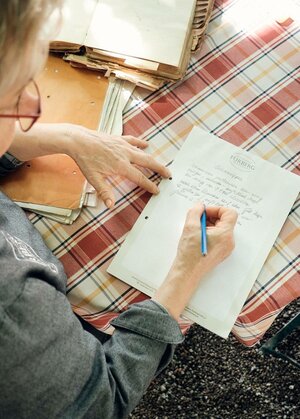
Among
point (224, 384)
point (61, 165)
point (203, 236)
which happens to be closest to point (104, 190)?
point (61, 165)

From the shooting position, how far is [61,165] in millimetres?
1173

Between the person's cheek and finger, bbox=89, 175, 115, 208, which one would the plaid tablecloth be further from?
the person's cheek

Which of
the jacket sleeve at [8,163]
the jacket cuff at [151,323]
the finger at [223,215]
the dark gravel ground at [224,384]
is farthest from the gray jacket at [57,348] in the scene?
the dark gravel ground at [224,384]

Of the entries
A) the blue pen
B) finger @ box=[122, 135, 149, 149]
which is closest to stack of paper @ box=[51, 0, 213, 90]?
finger @ box=[122, 135, 149, 149]

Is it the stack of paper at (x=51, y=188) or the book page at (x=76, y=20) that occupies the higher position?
the book page at (x=76, y=20)

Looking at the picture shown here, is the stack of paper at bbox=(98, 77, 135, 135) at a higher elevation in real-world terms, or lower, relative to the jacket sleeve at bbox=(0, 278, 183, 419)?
higher

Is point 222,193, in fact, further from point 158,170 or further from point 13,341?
point 13,341

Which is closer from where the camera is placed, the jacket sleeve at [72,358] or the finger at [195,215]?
the jacket sleeve at [72,358]

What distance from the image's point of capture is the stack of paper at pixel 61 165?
112 centimetres

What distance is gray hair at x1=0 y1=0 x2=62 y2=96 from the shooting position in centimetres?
65

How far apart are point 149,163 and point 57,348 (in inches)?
18.2

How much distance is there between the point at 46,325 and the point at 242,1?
0.98 m

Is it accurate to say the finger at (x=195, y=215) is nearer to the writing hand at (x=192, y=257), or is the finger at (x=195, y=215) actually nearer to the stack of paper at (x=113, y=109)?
the writing hand at (x=192, y=257)

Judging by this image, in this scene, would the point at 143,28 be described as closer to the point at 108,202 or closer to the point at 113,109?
the point at 113,109
